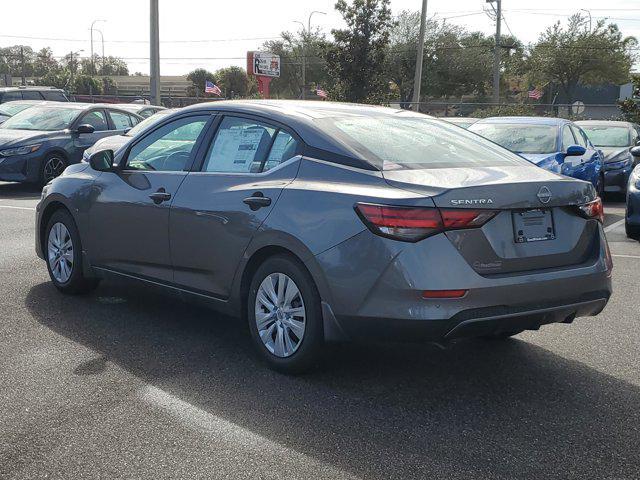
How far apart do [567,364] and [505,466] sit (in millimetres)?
1655

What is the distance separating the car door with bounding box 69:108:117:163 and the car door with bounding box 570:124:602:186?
8.78m

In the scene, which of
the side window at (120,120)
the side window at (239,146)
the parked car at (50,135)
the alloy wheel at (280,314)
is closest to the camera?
the alloy wheel at (280,314)

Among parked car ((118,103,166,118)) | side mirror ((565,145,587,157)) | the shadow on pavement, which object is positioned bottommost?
the shadow on pavement

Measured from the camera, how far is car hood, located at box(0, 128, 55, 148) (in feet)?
46.1

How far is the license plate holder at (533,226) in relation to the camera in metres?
4.19

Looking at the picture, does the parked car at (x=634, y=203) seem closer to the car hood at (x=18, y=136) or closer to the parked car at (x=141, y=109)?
the car hood at (x=18, y=136)

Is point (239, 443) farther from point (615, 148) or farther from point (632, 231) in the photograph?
point (615, 148)

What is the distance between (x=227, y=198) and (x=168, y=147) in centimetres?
102

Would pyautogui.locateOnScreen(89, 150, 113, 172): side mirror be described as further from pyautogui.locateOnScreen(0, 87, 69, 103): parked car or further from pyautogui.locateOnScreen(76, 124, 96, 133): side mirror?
pyautogui.locateOnScreen(0, 87, 69, 103): parked car

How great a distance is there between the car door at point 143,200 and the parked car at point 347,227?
14 millimetres

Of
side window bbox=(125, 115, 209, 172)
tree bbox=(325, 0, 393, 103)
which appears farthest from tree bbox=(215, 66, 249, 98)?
side window bbox=(125, 115, 209, 172)

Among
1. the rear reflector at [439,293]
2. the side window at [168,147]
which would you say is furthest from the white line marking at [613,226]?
the rear reflector at [439,293]

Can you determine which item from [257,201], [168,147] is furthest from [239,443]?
[168,147]

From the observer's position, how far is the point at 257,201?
Answer: 15.4 ft
